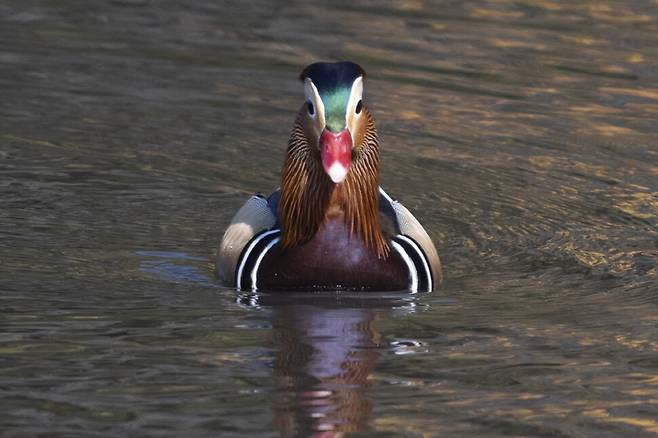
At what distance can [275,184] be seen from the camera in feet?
37.3

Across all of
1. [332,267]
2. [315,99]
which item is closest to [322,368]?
[332,267]

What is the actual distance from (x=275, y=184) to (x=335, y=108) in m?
3.00

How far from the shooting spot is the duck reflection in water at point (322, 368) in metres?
6.66

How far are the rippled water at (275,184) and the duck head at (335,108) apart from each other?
80 cm

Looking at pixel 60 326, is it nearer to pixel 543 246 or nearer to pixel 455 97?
pixel 543 246

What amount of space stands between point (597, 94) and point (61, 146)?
4.54m

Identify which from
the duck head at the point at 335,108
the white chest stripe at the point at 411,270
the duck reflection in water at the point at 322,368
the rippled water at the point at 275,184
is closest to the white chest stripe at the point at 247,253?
the rippled water at the point at 275,184

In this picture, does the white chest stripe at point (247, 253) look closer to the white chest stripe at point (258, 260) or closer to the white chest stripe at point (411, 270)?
the white chest stripe at point (258, 260)

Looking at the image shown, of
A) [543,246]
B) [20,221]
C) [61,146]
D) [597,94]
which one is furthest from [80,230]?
[597,94]

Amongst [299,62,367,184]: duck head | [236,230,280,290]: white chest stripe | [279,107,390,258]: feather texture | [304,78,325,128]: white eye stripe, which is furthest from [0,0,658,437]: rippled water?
[304,78,325,128]: white eye stripe

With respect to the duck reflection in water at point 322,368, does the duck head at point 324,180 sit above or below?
above

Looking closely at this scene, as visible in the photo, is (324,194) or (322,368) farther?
(324,194)

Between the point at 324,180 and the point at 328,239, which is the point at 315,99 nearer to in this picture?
the point at 324,180

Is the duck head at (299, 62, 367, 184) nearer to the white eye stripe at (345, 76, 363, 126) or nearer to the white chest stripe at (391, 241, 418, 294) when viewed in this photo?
the white eye stripe at (345, 76, 363, 126)
